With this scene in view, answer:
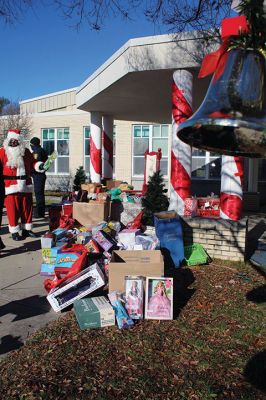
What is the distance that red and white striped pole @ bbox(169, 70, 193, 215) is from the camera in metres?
6.46

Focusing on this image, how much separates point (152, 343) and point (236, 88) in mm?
2780

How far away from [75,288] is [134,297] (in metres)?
0.77

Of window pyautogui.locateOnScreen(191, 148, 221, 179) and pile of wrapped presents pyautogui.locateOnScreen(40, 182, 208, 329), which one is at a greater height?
window pyautogui.locateOnScreen(191, 148, 221, 179)

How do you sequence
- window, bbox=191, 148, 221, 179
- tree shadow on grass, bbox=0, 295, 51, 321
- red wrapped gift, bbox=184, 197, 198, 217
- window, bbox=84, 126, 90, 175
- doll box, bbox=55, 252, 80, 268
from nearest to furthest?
tree shadow on grass, bbox=0, 295, 51, 321 < doll box, bbox=55, 252, 80, 268 < red wrapped gift, bbox=184, 197, 198, 217 < window, bbox=191, 148, 221, 179 < window, bbox=84, 126, 90, 175

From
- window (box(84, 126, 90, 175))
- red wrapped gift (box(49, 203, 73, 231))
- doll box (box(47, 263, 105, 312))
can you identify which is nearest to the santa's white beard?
red wrapped gift (box(49, 203, 73, 231))

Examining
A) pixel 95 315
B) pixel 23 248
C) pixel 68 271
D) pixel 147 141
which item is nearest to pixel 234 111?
pixel 95 315

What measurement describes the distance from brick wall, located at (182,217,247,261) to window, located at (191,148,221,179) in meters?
12.2

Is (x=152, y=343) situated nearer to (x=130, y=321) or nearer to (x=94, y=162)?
(x=130, y=321)

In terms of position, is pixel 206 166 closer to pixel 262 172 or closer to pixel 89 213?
pixel 262 172

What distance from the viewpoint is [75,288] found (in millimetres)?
4289

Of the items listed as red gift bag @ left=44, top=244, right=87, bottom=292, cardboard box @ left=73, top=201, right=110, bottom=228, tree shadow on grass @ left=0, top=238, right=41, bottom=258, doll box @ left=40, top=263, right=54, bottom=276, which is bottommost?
tree shadow on grass @ left=0, top=238, right=41, bottom=258

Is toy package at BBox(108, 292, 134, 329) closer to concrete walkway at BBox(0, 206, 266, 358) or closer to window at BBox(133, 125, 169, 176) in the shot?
concrete walkway at BBox(0, 206, 266, 358)

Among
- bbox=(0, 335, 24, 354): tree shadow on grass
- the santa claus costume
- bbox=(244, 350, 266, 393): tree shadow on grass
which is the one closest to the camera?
bbox=(244, 350, 266, 393): tree shadow on grass

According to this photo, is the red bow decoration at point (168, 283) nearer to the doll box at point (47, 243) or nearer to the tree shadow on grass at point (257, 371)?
the tree shadow on grass at point (257, 371)
